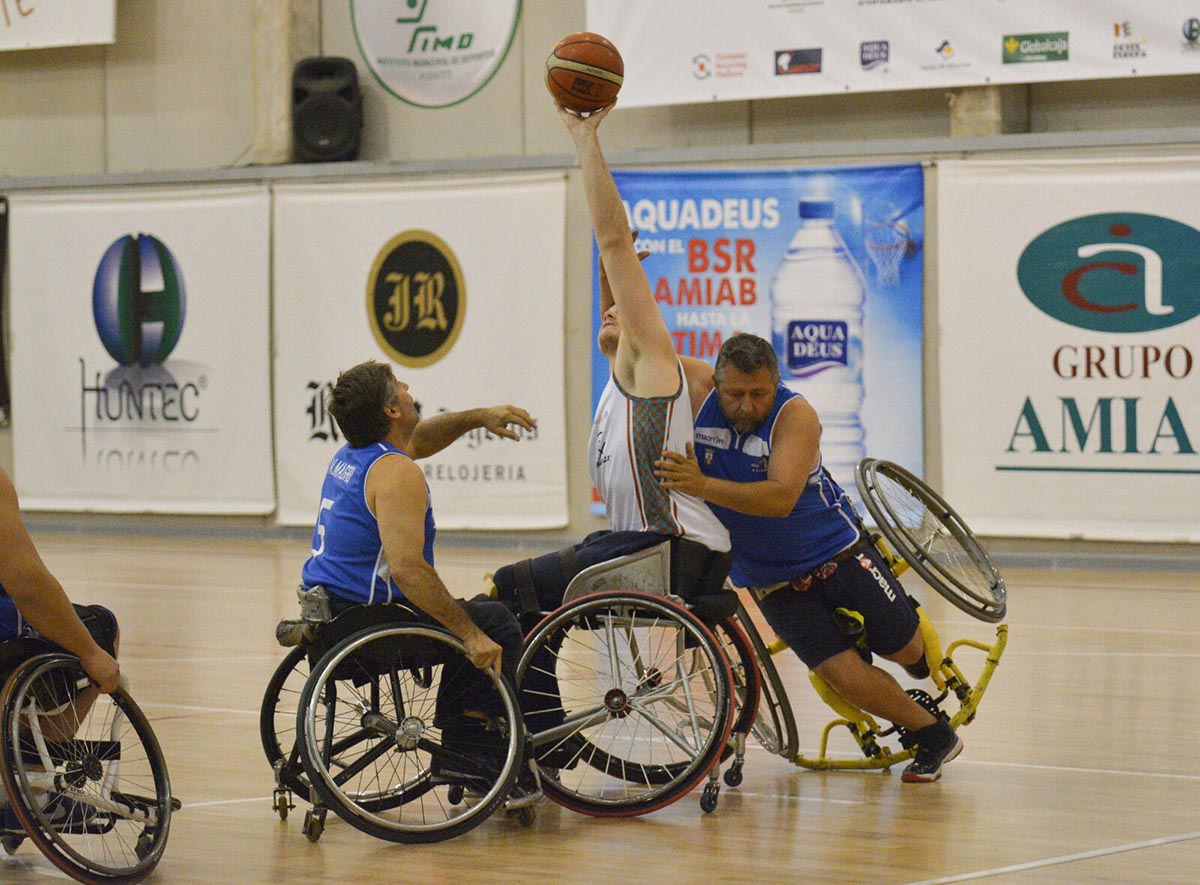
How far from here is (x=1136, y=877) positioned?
3908 mm

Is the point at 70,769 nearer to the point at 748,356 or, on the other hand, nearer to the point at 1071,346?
the point at 748,356

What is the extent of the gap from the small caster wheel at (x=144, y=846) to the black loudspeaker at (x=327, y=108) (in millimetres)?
9798

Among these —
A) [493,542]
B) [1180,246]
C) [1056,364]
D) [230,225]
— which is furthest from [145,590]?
[1180,246]

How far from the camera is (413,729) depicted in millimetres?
4160

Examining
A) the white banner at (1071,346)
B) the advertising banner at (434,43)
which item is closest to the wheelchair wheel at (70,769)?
the white banner at (1071,346)

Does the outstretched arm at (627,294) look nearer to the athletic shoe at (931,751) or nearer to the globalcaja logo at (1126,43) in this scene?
the athletic shoe at (931,751)

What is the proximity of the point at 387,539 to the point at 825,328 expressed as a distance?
795 cm

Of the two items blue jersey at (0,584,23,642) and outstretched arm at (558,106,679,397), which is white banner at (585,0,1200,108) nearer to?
outstretched arm at (558,106,679,397)

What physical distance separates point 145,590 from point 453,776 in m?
6.41

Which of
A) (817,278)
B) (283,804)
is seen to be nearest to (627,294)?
(283,804)

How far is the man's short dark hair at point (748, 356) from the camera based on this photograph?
15.9 feet

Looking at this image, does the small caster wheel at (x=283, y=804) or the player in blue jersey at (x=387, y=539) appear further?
the small caster wheel at (x=283, y=804)

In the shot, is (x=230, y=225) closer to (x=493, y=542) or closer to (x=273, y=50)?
(x=273, y=50)

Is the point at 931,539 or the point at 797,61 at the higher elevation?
the point at 797,61
